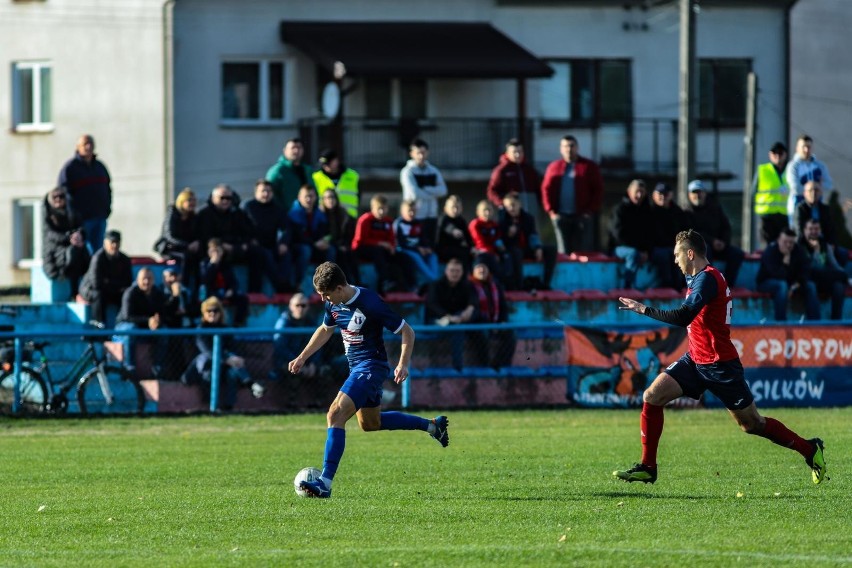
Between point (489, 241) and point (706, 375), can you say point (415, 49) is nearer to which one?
point (489, 241)

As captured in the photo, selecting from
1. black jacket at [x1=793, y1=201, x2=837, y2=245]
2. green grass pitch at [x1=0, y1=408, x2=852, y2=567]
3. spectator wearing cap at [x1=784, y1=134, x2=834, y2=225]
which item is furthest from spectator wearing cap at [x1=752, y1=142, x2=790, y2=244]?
green grass pitch at [x1=0, y1=408, x2=852, y2=567]

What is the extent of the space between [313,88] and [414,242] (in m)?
12.9

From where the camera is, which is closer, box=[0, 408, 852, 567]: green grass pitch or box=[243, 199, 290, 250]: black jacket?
box=[0, 408, 852, 567]: green grass pitch

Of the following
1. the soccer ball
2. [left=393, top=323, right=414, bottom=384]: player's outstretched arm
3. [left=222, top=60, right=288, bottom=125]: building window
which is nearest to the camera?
the soccer ball

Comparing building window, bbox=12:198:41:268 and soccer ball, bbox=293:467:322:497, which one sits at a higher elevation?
building window, bbox=12:198:41:268

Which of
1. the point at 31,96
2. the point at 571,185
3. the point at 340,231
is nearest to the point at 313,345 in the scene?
the point at 340,231

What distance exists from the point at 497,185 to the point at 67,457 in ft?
28.3

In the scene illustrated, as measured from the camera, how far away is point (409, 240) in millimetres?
20859

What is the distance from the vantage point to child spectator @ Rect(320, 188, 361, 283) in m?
20.2

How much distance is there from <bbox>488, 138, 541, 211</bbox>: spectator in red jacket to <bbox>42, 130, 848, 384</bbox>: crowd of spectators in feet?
0.07

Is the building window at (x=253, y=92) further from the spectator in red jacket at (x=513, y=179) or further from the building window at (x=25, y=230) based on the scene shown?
the spectator in red jacket at (x=513, y=179)

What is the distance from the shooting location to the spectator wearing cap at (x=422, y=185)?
21203mm

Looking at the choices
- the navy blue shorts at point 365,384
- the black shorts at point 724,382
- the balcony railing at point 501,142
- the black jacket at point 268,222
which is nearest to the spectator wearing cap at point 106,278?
the black jacket at point 268,222

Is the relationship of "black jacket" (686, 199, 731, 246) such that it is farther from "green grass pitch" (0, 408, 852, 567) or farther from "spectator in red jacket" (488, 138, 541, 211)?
"green grass pitch" (0, 408, 852, 567)
